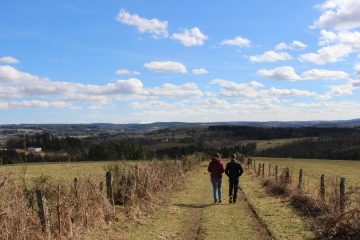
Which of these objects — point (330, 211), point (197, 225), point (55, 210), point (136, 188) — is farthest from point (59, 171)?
point (330, 211)

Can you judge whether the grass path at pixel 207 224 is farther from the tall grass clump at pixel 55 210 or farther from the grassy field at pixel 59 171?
the grassy field at pixel 59 171

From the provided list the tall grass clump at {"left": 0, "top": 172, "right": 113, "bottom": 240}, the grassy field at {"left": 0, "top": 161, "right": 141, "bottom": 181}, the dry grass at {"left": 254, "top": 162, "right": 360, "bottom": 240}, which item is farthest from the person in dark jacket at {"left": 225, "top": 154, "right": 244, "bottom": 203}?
the tall grass clump at {"left": 0, "top": 172, "right": 113, "bottom": 240}

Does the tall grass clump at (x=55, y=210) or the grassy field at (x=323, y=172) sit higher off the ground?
the tall grass clump at (x=55, y=210)

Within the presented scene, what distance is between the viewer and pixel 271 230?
47.9 ft

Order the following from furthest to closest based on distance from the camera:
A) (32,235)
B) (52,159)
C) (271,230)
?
(52,159), (271,230), (32,235)

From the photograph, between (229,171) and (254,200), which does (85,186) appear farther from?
(254,200)

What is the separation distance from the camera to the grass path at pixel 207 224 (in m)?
13.9

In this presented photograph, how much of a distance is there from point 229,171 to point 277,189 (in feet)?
14.3

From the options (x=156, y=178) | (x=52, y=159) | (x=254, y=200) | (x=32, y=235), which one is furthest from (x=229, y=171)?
(x=52, y=159)

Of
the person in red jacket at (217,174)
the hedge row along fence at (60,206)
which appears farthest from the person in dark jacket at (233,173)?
the hedge row along fence at (60,206)

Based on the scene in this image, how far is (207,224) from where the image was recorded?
15.7m

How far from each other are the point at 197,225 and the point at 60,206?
16.0 feet

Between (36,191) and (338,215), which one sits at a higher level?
(36,191)

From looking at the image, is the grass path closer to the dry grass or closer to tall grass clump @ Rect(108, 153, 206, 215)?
the dry grass
